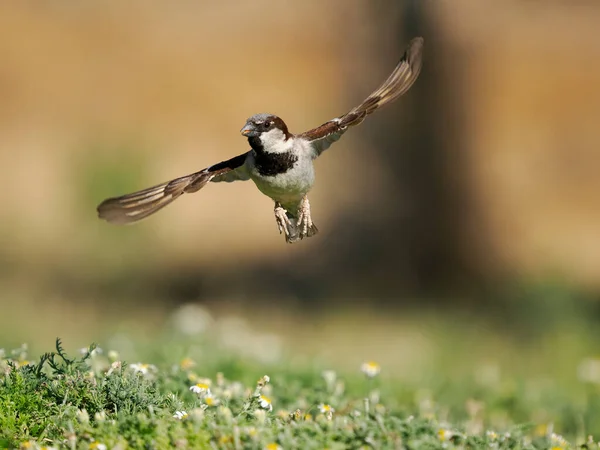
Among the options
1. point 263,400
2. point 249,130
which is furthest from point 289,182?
point 263,400

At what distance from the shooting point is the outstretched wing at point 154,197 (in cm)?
378

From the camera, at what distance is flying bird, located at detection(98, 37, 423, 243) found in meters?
3.78

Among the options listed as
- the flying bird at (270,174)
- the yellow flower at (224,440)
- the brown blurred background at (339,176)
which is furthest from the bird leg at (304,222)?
the brown blurred background at (339,176)

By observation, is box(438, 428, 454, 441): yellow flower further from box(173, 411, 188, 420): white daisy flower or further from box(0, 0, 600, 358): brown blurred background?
box(0, 0, 600, 358): brown blurred background

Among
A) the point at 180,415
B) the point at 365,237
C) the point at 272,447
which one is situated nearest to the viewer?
the point at 272,447

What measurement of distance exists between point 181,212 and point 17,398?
9.56 metres

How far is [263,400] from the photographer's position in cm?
381

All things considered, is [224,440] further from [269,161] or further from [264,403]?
[269,161]

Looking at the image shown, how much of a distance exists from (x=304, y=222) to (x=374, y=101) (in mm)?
585

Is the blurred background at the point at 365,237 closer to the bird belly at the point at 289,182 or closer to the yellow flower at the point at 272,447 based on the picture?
the bird belly at the point at 289,182

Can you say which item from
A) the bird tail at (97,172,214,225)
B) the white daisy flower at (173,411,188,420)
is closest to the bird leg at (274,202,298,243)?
the bird tail at (97,172,214,225)

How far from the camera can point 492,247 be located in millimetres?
10398

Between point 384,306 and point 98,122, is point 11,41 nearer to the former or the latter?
point 98,122

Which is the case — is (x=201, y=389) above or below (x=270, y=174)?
below
